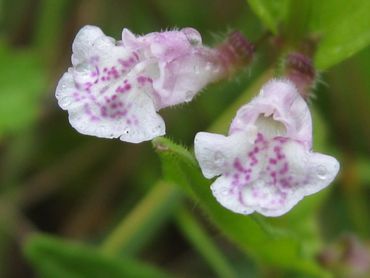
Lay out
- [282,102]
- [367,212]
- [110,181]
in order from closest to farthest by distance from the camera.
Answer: [282,102] < [367,212] < [110,181]

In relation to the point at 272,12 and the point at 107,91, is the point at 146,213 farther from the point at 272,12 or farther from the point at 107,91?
the point at 107,91

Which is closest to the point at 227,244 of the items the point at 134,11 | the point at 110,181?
the point at 110,181

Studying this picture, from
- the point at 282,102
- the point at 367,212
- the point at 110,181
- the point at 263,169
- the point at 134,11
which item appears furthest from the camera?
the point at 134,11

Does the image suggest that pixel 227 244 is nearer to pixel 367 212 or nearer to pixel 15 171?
pixel 367 212

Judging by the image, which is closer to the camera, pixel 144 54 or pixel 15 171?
pixel 144 54

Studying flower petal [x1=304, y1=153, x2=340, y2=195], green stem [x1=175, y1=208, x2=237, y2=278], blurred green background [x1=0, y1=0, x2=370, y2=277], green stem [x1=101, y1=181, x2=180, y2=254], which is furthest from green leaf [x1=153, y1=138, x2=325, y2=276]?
green stem [x1=101, y1=181, x2=180, y2=254]

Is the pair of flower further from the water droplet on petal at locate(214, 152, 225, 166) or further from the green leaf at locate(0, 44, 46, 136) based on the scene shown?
the green leaf at locate(0, 44, 46, 136)
